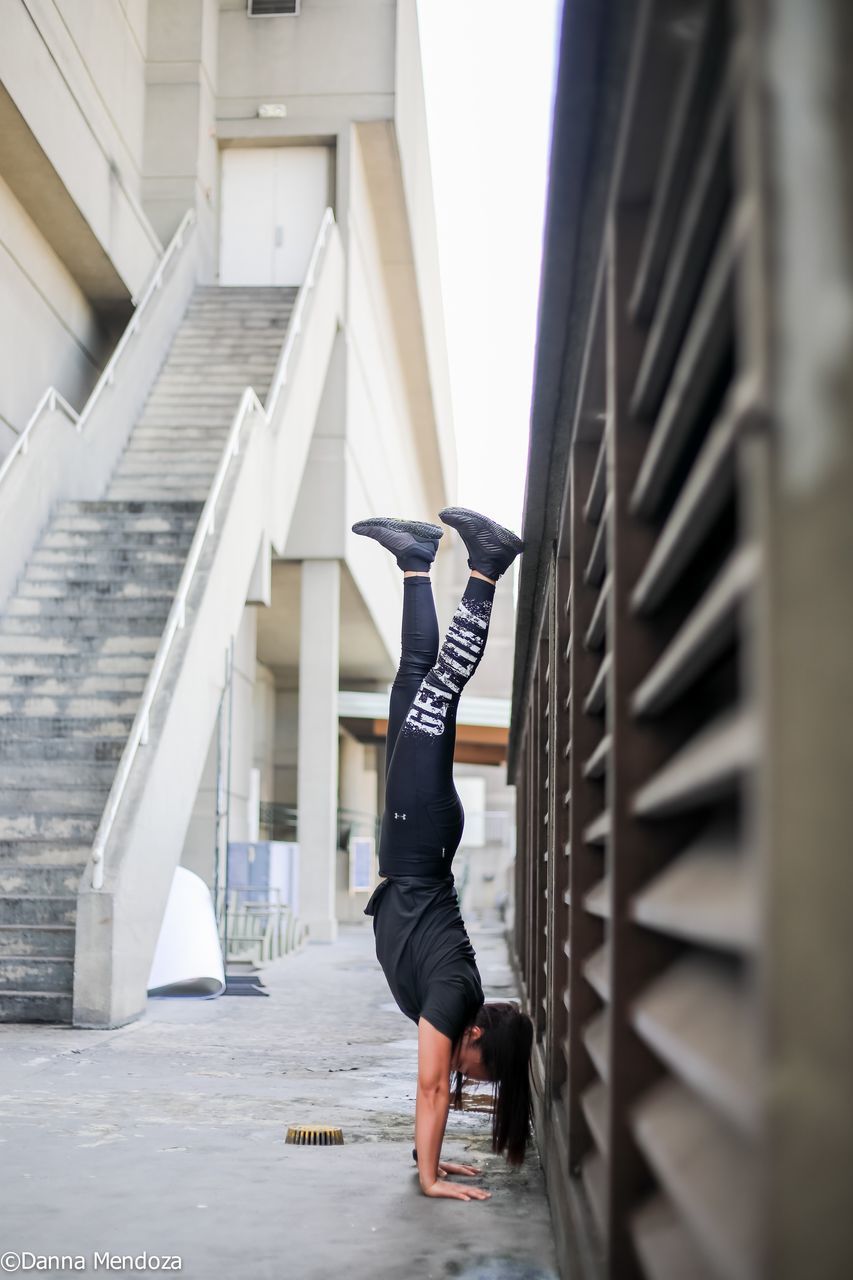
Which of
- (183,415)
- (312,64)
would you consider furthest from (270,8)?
(183,415)

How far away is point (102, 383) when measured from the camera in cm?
1415

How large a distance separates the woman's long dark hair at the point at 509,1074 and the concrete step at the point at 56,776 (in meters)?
5.50

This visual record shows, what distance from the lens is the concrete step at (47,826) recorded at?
27.8 feet

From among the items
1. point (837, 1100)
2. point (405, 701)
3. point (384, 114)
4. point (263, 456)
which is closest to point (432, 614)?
point (405, 701)

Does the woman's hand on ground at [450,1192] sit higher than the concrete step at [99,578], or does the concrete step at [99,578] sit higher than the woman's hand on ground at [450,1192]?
the concrete step at [99,578]

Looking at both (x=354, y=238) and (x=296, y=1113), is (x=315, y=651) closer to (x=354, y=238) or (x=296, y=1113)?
(x=354, y=238)

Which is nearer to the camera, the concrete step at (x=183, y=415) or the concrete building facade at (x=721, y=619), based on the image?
the concrete building facade at (x=721, y=619)

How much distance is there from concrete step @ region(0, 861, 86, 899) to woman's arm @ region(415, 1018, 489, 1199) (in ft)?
16.2

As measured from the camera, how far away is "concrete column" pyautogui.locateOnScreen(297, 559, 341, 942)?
17047 millimetres

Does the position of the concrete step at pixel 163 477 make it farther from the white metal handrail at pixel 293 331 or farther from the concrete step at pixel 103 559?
the concrete step at pixel 103 559

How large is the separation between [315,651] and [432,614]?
509 inches

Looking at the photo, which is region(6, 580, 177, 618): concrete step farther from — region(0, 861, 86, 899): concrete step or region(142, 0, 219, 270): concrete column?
region(142, 0, 219, 270): concrete column

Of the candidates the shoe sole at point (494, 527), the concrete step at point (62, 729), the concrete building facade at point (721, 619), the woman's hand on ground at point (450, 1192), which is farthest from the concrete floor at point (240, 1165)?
the concrete step at point (62, 729)

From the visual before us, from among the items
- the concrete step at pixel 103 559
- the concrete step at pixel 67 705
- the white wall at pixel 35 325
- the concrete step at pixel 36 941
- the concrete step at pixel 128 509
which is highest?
the white wall at pixel 35 325
